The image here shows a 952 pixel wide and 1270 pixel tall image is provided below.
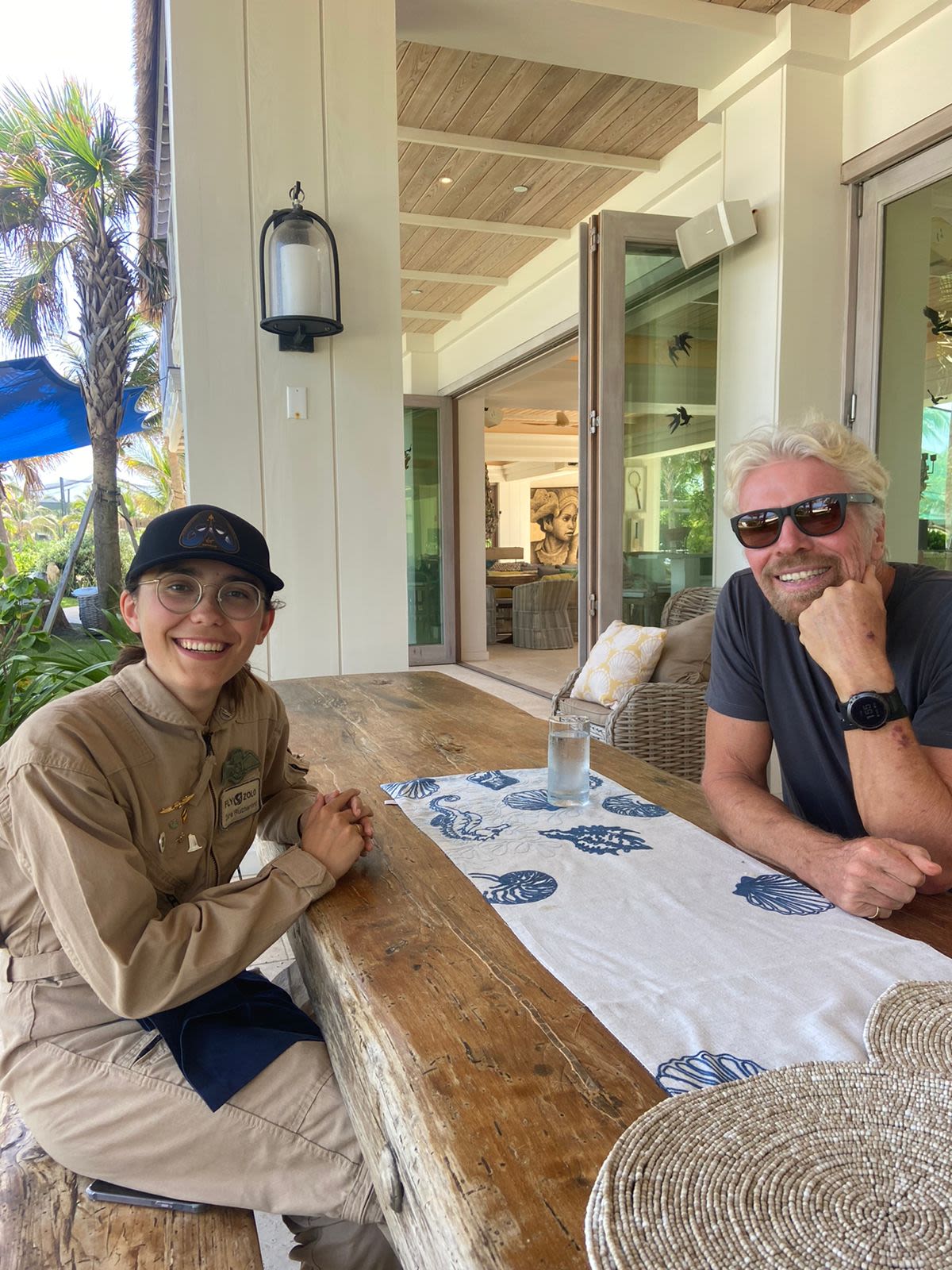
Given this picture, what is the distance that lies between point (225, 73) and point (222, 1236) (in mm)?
3175

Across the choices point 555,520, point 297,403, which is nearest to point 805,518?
point 297,403

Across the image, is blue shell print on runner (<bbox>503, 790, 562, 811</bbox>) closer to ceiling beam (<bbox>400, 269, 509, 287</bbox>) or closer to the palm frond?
the palm frond

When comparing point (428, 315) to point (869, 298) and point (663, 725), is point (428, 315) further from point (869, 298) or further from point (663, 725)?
point (663, 725)

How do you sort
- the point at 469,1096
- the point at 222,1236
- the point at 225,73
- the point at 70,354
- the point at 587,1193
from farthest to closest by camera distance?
1. the point at 70,354
2. the point at 225,73
3. the point at 222,1236
4. the point at 469,1096
5. the point at 587,1193

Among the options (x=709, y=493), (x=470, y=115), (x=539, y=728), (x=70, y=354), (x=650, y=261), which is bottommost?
(x=539, y=728)

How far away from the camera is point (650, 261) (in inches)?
162

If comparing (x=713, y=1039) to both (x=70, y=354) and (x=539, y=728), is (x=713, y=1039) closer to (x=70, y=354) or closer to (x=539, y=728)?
(x=539, y=728)

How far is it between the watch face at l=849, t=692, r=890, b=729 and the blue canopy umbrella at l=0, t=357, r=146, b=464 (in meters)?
4.56

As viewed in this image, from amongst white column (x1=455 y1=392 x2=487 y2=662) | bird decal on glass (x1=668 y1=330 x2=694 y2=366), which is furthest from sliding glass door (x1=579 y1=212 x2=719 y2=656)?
white column (x1=455 y1=392 x2=487 y2=662)

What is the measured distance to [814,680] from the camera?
1382 mm

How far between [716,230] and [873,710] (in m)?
3.21

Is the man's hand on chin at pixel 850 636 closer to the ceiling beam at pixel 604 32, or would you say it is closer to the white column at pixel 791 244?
the white column at pixel 791 244

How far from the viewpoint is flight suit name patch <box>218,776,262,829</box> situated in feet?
3.99

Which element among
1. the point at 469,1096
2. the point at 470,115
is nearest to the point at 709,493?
the point at 470,115
